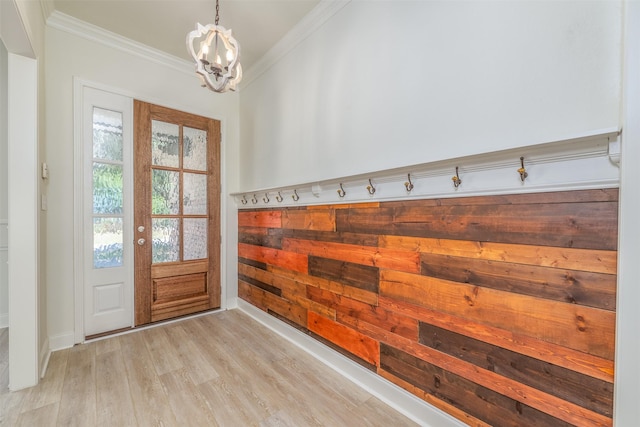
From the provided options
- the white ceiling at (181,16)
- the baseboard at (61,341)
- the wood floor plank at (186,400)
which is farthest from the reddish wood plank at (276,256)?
the white ceiling at (181,16)

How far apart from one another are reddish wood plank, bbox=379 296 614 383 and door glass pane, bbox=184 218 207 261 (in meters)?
2.39

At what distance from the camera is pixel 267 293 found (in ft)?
9.14

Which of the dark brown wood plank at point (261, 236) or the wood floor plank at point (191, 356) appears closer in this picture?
the wood floor plank at point (191, 356)

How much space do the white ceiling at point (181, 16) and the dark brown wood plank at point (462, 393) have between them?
2.67 metres

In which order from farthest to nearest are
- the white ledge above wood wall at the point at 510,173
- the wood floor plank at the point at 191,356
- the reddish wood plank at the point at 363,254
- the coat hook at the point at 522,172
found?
the wood floor plank at the point at 191,356, the reddish wood plank at the point at 363,254, the coat hook at the point at 522,172, the white ledge above wood wall at the point at 510,173

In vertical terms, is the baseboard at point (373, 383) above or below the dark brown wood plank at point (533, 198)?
below

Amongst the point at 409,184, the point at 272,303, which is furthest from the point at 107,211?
the point at 409,184

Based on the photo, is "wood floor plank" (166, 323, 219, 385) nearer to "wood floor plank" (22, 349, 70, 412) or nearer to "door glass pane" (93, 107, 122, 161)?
"wood floor plank" (22, 349, 70, 412)

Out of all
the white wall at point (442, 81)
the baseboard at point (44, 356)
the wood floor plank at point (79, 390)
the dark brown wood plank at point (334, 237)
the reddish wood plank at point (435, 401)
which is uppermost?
the white wall at point (442, 81)

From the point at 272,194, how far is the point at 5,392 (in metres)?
2.28

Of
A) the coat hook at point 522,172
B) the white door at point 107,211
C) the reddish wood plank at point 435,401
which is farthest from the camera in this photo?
the white door at point 107,211

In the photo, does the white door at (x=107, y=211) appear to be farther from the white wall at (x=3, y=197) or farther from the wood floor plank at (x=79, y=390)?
the white wall at (x=3, y=197)

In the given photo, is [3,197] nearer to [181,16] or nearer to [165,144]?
[165,144]

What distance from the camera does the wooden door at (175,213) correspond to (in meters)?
2.73
